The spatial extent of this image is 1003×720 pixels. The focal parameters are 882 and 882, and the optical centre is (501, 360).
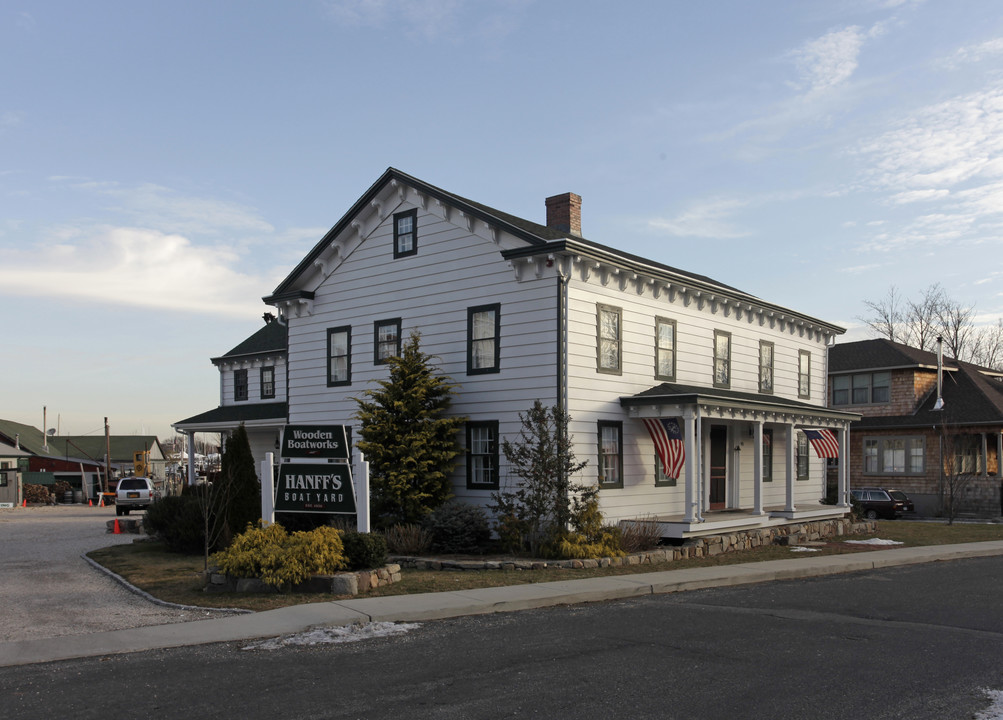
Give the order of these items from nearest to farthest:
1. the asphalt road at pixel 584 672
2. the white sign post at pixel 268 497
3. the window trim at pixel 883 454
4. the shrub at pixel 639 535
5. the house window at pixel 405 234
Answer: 1. the asphalt road at pixel 584 672
2. the white sign post at pixel 268 497
3. the shrub at pixel 639 535
4. the house window at pixel 405 234
5. the window trim at pixel 883 454

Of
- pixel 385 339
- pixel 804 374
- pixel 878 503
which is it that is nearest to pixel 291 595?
pixel 385 339

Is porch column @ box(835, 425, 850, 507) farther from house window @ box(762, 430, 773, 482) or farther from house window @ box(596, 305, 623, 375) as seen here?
house window @ box(596, 305, 623, 375)

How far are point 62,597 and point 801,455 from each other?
22.0m

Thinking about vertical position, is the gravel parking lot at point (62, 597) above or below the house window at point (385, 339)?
below

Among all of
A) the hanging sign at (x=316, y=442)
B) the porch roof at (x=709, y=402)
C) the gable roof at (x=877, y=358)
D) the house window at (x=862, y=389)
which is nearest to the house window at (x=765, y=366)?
the porch roof at (x=709, y=402)

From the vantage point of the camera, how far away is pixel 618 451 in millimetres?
20844

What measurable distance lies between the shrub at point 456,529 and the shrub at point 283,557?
461cm

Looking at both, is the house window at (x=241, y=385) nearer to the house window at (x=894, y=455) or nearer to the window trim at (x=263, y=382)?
the window trim at (x=263, y=382)

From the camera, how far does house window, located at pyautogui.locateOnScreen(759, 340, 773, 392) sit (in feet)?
87.5

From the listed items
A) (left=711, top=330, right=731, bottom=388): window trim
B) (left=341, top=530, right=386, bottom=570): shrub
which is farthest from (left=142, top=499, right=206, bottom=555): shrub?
(left=711, top=330, right=731, bottom=388): window trim

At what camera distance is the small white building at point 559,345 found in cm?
1984

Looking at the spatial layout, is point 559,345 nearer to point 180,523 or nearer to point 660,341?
point 660,341

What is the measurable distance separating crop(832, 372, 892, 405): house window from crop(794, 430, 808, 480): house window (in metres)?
15.6

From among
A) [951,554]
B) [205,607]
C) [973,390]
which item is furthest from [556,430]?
[973,390]
